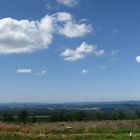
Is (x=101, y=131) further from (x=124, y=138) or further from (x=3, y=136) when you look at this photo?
(x=3, y=136)

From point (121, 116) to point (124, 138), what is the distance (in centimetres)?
5904

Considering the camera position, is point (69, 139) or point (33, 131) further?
point (33, 131)

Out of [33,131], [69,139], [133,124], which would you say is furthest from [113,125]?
[69,139]

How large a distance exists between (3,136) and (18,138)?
1.87m

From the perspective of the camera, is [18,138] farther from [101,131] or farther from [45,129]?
[101,131]

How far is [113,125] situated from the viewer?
47500mm

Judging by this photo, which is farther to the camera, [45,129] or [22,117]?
[22,117]

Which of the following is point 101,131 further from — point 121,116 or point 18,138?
point 121,116

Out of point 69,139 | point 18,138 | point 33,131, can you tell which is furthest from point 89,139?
point 33,131

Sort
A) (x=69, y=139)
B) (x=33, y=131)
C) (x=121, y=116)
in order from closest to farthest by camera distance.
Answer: (x=69, y=139) < (x=33, y=131) < (x=121, y=116)

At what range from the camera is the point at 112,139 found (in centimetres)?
3525

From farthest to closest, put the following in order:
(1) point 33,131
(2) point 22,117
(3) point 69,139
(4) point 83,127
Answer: (2) point 22,117 → (4) point 83,127 → (1) point 33,131 → (3) point 69,139

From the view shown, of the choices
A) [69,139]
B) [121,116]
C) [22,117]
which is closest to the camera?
[69,139]

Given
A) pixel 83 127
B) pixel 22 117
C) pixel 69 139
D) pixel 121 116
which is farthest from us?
pixel 121 116
